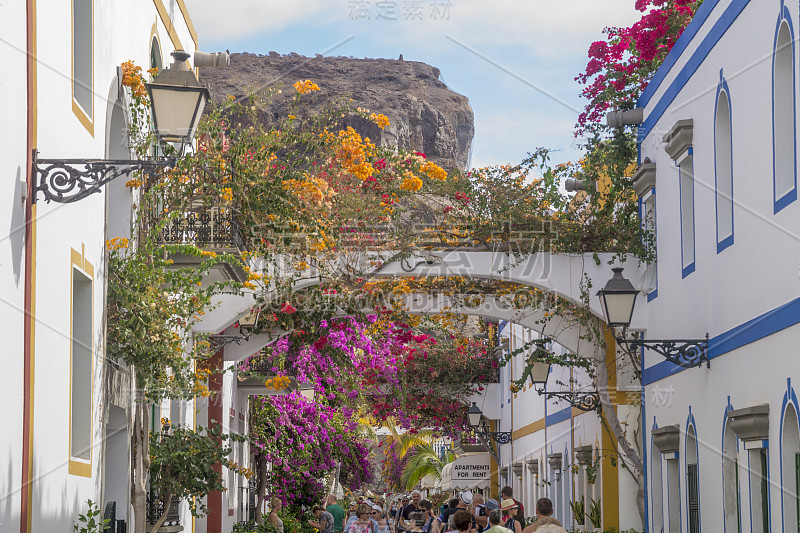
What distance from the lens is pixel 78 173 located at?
263 inches

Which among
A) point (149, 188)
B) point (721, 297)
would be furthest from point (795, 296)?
point (149, 188)

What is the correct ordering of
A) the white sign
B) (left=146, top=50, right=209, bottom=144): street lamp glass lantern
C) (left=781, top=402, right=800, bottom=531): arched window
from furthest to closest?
1. the white sign
2. (left=781, top=402, right=800, bottom=531): arched window
3. (left=146, top=50, right=209, bottom=144): street lamp glass lantern

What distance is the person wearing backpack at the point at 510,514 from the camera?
41.4ft

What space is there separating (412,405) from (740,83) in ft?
61.7

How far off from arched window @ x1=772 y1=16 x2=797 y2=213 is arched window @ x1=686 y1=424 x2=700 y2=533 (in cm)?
428

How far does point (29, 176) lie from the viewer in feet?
22.5

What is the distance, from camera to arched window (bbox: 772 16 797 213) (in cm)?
853

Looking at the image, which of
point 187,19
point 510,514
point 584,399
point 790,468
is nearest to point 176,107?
point 790,468

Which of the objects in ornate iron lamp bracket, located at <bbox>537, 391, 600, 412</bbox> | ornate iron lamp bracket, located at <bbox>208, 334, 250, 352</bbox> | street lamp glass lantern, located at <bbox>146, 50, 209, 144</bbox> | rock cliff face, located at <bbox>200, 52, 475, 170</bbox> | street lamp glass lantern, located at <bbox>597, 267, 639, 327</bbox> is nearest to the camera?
street lamp glass lantern, located at <bbox>146, 50, 209, 144</bbox>

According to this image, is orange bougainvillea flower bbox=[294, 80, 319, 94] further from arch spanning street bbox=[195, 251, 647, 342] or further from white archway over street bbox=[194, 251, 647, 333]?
arch spanning street bbox=[195, 251, 647, 342]

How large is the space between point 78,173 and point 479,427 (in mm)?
24184

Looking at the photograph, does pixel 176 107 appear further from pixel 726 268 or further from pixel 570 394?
pixel 570 394

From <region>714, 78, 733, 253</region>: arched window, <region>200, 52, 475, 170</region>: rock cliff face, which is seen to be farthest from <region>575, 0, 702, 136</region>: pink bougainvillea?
<region>200, 52, 475, 170</region>: rock cliff face

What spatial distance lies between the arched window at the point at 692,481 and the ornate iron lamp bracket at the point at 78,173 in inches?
304
